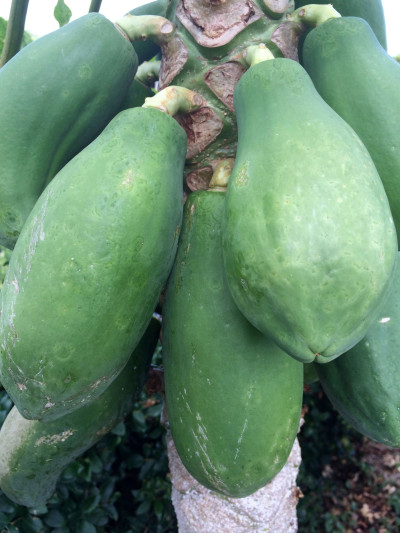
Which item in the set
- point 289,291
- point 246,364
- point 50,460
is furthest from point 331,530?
point 289,291

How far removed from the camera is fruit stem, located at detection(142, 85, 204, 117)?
0.94 metres

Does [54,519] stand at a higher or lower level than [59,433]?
lower

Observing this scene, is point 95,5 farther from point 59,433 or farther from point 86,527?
point 86,527

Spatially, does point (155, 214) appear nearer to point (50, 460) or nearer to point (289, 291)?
point (289, 291)

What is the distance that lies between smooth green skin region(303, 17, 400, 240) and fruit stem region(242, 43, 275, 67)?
0.10m

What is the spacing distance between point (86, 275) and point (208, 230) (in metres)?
0.24

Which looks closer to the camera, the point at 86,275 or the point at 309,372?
the point at 86,275

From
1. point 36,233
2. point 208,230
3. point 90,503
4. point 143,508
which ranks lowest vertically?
point 143,508

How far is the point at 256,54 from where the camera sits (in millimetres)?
945

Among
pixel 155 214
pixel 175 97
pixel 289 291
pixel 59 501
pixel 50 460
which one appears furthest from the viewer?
pixel 59 501

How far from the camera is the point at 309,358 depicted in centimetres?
75

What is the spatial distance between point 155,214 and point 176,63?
15.3 inches

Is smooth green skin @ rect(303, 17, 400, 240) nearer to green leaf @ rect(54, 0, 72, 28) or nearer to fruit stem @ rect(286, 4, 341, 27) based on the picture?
fruit stem @ rect(286, 4, 341, 27)

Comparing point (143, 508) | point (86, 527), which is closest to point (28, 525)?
point (86, 527)
